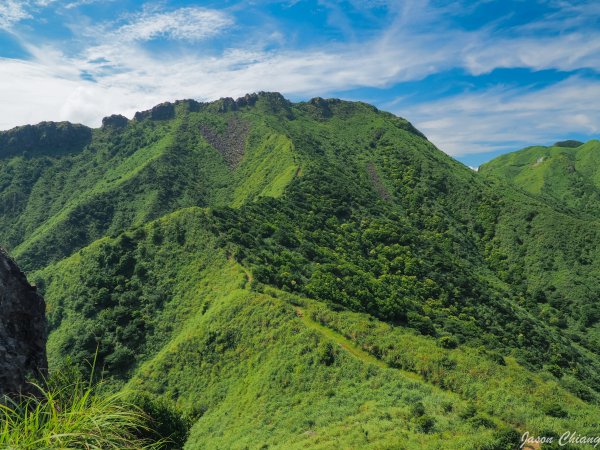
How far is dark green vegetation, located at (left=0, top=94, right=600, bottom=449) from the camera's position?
36.4 meters

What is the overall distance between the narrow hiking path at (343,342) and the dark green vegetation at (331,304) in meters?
0.29

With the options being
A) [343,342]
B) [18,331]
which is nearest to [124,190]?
[343,342]

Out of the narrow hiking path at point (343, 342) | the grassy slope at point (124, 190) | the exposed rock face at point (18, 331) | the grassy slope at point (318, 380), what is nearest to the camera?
the exposed rock face at point (18, 331)

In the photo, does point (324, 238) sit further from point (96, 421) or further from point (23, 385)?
point (96, 421)

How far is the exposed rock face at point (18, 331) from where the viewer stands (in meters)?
18.0

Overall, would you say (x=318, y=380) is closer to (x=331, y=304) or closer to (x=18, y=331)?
(x=331, y=304)

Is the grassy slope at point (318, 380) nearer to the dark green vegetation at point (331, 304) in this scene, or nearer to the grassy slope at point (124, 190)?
the dark green vegetation at point (331, 304)

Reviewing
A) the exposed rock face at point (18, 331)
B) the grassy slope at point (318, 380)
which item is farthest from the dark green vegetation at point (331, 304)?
the exposed rock face at point (18, 331)

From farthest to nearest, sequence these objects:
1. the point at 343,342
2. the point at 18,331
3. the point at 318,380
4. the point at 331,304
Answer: the point at 331,304
the point at 343,342
the point at 318,380
the point at 18,331

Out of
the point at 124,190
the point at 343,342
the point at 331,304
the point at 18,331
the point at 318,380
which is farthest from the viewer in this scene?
the point at 124,190

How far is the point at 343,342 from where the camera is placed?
45.8m

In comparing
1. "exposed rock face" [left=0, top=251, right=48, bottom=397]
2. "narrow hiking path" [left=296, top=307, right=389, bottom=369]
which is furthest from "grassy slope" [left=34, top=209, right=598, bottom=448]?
"exposed rock face" [left=0, top=251, right=48, bottom=397]

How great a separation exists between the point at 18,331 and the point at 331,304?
41.2 meters

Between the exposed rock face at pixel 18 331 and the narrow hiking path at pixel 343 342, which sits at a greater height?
the exposed rock face at pixel 18 331
